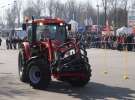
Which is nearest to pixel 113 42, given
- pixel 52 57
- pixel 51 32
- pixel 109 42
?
pixel 109 42

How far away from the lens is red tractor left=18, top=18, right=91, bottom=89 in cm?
1429

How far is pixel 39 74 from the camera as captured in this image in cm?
1470

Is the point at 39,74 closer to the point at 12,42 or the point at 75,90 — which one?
the point at 75,90

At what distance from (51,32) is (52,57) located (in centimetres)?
181

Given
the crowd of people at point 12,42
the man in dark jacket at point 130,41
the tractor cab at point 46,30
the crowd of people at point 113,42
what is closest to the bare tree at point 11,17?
the crowd of people at point 12,42

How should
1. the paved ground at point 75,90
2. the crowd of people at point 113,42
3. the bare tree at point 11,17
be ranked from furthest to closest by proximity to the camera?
the bare tree at point 11,17, the crowd of people at point 113,42, the paved ground at point 75,90

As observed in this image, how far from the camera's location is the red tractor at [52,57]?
46.9ft

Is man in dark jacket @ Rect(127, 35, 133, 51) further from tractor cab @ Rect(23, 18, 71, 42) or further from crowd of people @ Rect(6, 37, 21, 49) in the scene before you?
tractor cab @ Rect(23, 18, 71, 42)

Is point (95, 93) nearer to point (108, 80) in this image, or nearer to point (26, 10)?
point (108, 80)

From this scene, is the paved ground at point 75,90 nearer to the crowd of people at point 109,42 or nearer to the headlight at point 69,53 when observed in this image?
the headlight at point 69,53

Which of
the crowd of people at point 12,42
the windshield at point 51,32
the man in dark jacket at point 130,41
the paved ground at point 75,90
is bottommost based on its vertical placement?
the crowd of people at point 12,42

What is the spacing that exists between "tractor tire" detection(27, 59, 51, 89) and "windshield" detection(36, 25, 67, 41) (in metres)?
1.53

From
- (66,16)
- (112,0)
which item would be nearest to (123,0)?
(112,0)

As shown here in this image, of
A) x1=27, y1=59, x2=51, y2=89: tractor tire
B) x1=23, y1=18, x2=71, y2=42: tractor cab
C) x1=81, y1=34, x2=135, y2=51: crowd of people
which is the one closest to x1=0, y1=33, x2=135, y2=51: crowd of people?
x1=81, y1=34, x2=135, y2=51: crowd of people
